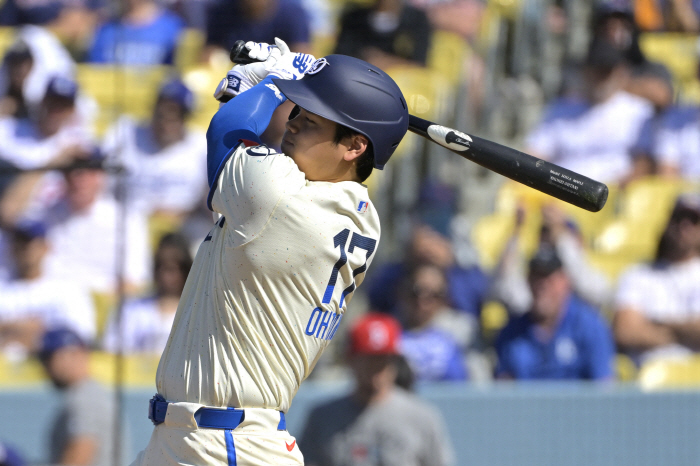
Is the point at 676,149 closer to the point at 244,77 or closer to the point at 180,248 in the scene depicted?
the point at 180,248

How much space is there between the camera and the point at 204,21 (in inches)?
243

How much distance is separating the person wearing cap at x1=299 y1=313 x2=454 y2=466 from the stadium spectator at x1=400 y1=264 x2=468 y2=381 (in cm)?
52

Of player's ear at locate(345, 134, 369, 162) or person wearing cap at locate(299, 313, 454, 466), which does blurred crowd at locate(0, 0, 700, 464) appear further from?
player's ear at locate(345, 134, 369, 162)

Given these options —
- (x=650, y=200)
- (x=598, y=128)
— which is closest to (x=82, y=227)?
(x=598, y=128)

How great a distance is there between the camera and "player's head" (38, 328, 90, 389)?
4.48 metres

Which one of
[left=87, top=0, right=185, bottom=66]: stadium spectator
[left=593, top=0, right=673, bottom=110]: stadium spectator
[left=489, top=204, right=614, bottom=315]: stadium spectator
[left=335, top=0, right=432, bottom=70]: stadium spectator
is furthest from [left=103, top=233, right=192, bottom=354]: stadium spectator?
[left=593, top=0, right=673, bottom=110]: stadium spectator

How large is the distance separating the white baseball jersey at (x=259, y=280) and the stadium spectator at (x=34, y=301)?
276 centimetres

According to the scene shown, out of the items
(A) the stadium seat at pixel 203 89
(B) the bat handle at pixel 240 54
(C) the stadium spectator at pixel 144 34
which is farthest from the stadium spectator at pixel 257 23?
(B) the bat handle at pixel 240 54

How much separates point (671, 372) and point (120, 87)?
3715 mm

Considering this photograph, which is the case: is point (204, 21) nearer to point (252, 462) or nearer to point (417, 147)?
point (417, 147)

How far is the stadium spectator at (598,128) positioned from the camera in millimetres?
5762

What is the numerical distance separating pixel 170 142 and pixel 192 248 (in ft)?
2.59

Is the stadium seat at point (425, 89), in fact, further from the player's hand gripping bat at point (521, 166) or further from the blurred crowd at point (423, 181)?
the player's hand gripping bat at point (521, 166)

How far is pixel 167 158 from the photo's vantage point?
18.0 ft
